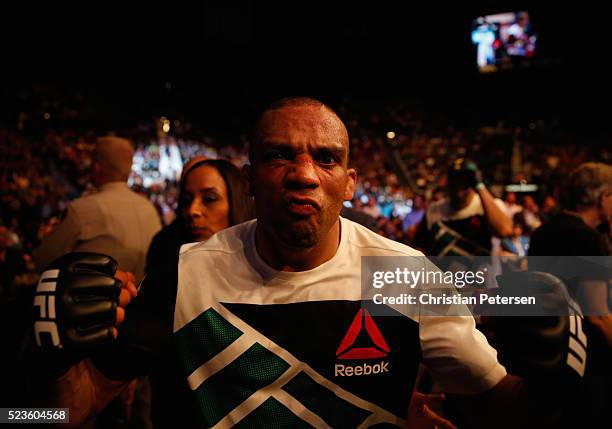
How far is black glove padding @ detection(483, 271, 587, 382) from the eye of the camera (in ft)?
3.93

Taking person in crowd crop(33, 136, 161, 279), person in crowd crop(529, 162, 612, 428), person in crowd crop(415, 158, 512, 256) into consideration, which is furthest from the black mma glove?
person in crowd crop(415, 158, 512, 256)

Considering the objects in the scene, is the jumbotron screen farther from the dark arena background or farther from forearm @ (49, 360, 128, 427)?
forearm @ (49, 360, 128, 427)

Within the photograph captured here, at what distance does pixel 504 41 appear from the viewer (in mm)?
11000

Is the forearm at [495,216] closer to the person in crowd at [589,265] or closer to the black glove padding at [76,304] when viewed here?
the person in crowd at [589,265]

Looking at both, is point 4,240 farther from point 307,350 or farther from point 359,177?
point 359,177

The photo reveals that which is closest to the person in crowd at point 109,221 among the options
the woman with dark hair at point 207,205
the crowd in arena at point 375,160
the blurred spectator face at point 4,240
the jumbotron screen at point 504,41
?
the woman with dark hair at point 207,205

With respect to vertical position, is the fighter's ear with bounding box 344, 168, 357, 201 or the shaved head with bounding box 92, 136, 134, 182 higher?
the shaved head with bounding box 92, 136, 134, 182

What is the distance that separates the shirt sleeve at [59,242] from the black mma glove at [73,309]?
1.81m

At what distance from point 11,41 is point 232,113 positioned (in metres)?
8.47

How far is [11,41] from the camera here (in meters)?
14.8

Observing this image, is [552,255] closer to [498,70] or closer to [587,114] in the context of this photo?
[498,70]

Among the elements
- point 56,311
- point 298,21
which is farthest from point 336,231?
point 298,21

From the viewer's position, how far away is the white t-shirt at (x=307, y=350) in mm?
1390

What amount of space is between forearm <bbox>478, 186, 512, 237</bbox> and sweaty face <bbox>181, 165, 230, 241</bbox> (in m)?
2.24
